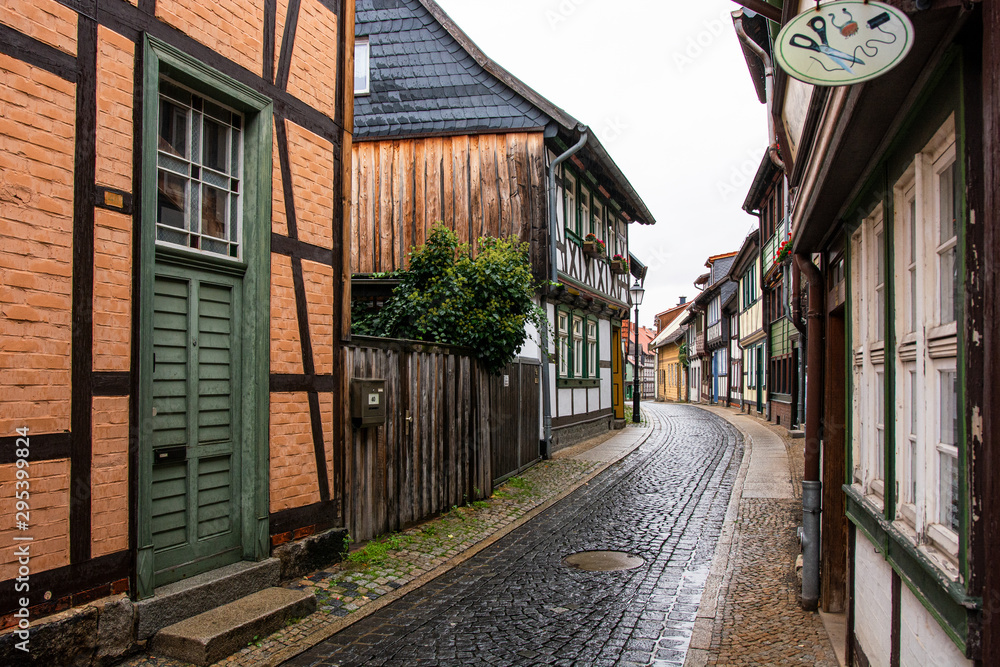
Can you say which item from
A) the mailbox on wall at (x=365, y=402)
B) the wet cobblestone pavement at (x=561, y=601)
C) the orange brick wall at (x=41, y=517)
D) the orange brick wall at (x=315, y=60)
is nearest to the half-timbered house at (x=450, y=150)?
the wet cobblestone pavement at (x=561, y=601)

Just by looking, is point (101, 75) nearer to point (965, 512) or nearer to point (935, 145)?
point (935, 145)

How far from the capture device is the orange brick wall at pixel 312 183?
19.5ft

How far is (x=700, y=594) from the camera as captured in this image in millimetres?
5590

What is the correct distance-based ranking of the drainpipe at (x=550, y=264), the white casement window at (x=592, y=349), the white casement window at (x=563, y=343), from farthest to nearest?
the white casement window at (x=592, y=349), the white casement window at (x=563, y=343), the drainpipe at (x=550, y=264)

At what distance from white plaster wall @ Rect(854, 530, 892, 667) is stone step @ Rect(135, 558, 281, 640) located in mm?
3972

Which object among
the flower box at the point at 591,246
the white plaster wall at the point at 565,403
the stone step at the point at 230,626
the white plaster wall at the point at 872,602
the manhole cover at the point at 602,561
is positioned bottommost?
the manhole cover at the point at 602,561

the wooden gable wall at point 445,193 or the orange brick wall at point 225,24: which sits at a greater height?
the wooden gable wall at point 445,193

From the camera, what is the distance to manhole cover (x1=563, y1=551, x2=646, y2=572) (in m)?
6.38

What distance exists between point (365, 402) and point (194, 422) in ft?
5.71

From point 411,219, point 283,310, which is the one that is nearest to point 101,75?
point 283,310

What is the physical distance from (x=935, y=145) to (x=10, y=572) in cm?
452

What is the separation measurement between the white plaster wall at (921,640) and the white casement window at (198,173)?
4667 millimetres

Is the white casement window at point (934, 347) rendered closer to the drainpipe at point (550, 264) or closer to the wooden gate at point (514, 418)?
the wooden gate at point (514, 418)

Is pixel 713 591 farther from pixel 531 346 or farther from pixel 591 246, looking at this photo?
pixel 591 246
